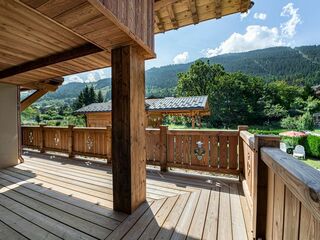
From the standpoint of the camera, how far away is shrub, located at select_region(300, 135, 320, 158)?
967 centimetres

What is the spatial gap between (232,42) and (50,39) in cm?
14242

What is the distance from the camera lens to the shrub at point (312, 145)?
9672mm

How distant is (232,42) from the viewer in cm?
12381

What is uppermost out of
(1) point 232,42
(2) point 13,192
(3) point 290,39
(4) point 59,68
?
(1) point 232,42

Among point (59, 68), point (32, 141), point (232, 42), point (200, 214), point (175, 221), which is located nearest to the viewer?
A: point (175, 221)

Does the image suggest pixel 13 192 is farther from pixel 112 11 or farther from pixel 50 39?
pixel 112 11

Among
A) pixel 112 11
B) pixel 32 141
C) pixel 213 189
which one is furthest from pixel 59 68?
pixel 32 141

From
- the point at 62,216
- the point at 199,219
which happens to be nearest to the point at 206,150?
the point at 199,219

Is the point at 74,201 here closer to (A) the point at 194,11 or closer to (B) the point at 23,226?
(B) the point at 23,226

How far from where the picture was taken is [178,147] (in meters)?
4.08

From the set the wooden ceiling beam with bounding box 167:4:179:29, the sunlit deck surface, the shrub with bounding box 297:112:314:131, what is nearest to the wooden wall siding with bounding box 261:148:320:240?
the sunlit deck surface

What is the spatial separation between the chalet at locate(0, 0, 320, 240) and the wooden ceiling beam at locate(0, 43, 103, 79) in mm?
17

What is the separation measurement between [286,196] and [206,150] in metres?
2.82

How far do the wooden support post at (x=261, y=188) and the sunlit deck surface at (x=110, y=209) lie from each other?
14.5 inches
